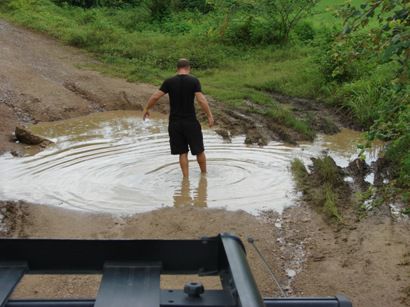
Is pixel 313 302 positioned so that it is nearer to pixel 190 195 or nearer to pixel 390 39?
pixel 390 39

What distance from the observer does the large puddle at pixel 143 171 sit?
26.2 feet

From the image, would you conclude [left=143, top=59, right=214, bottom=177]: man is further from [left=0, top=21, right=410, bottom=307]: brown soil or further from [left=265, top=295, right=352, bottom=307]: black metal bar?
[left=265, top=295, right=352, bottom=307]: black metal bar

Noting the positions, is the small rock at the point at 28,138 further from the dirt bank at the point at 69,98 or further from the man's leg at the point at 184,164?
the man's leg at the point at 184,164

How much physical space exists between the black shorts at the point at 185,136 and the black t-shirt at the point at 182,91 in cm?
11

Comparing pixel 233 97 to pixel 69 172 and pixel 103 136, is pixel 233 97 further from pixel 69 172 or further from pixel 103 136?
pixel 69 172

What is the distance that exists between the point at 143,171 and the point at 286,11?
35.1 ft

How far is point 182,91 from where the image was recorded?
845 cm

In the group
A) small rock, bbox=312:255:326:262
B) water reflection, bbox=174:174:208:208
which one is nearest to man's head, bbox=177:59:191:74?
water reflection, bbox=174:174:208:208

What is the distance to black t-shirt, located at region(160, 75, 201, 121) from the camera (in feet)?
27.6

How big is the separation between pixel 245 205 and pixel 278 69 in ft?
29.8

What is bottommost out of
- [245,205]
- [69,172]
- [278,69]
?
[245,205]

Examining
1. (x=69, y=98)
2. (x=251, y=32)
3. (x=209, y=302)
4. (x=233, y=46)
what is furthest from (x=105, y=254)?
(x=251, y=32)

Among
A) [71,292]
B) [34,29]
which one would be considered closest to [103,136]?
[71,292]

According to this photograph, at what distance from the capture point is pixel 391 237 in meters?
6.62
